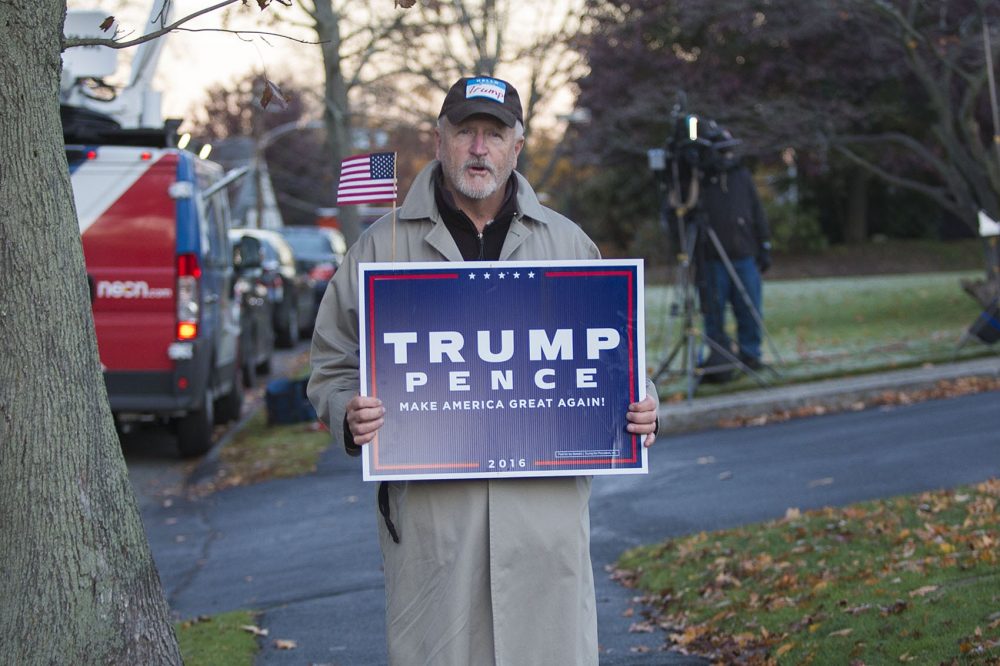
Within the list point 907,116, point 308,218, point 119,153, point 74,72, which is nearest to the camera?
point 119,153

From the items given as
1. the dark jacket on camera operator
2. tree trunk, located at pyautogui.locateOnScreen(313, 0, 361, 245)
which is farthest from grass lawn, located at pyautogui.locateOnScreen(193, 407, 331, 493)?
the dark jacket on camera operator

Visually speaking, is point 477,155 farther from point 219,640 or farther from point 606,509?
point 606,509

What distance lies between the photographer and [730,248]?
547 inches

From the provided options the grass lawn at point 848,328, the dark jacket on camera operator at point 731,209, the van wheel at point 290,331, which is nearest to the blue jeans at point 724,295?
the dark jacket on camera operator at point 731,209

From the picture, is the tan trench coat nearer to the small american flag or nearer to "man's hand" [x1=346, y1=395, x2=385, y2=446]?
"man's hand" [x1=346, y1=395, x2=385, y2=446]

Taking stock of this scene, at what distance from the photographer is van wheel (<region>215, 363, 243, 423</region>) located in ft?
49.1

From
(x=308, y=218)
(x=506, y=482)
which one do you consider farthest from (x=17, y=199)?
(x=308, y=218)

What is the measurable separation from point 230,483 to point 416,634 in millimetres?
8321

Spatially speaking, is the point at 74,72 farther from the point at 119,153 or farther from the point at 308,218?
the point at 308,218

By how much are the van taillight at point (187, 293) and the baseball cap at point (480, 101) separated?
26.7ft

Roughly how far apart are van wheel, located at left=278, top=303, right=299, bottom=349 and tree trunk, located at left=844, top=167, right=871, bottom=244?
24.0m

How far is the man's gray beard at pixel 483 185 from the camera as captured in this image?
385cm

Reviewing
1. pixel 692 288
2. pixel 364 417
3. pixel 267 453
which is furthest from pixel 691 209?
pixel 364 417

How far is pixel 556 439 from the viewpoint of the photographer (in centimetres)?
384
